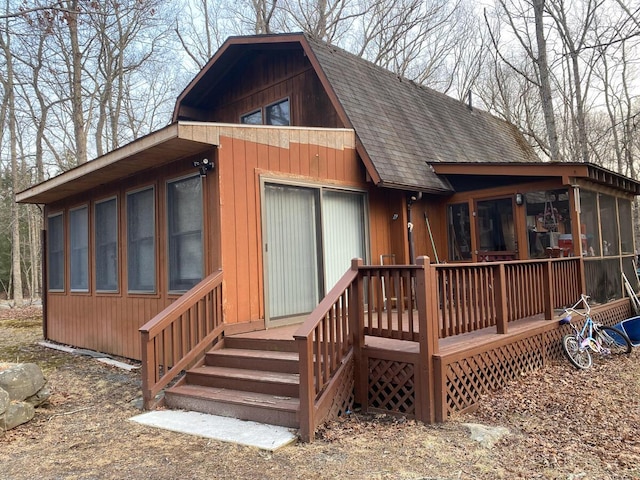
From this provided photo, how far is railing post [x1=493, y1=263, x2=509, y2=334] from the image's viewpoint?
16.8 feet

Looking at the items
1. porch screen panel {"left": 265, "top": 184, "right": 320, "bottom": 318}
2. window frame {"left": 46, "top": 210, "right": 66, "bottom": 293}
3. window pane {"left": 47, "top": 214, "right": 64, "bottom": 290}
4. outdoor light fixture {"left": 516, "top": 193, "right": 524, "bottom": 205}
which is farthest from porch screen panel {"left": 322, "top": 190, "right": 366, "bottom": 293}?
window pane {"left": 47, "top": 214, "right": 64, "bottom": 290}

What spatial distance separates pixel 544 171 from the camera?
23.4 ft

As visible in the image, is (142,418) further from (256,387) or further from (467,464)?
(467,464)

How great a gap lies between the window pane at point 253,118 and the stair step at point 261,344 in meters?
5.09

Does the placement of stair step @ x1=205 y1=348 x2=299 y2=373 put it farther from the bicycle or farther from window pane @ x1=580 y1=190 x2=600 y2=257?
window pane @ x1=580 y1=190 x2=600 y2=257

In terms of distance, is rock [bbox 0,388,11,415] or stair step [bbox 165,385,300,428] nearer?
stair step [bbox 165,385,300,428]

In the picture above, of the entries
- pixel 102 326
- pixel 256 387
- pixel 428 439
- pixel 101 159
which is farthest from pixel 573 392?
pixel 102 326

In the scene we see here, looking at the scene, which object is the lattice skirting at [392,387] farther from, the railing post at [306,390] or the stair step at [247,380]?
the railing post at [306,390]

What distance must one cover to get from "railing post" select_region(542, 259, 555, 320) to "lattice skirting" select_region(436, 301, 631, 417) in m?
0.23

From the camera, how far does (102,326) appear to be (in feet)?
25.1

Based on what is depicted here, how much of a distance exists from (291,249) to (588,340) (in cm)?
390

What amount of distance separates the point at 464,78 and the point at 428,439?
20096 mm

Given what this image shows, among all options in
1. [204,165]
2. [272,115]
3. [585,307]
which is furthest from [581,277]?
[272,115]

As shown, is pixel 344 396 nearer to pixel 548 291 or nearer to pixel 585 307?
pixel 548 291
